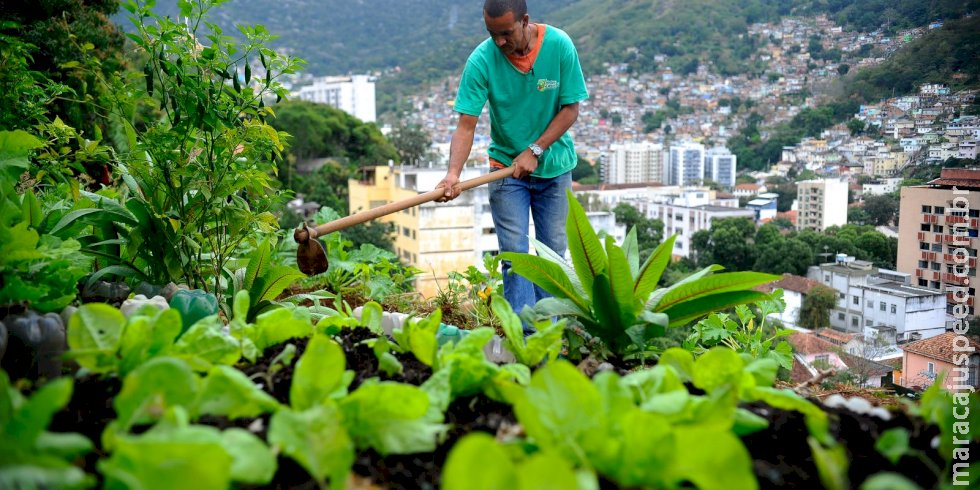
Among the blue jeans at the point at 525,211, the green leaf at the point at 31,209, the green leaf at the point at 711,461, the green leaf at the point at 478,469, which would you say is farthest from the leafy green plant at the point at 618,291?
the blue jeans at the point at 525,211

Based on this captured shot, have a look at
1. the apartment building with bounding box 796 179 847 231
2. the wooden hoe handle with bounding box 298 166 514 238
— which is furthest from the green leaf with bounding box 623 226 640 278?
the apartment building with bounding box 796 179 847 231

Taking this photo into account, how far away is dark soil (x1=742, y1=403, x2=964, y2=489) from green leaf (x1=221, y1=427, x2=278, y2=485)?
516mm

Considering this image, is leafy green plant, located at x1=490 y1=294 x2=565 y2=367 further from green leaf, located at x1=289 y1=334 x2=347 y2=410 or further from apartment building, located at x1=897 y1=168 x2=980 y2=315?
apartment building, located at x1=897 y1=168 x2=980 y2=315

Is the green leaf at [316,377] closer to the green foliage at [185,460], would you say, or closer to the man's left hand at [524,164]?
the green foliage at [185,460]

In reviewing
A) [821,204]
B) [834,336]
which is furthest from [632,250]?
[821,204]

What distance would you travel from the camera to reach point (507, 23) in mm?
2883

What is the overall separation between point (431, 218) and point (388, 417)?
23.3 meters

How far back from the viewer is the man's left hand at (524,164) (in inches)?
118

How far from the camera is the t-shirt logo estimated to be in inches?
121

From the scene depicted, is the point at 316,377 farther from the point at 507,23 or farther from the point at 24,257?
the point at 507,23

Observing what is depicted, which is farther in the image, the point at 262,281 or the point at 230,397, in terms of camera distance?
the point at 262,281

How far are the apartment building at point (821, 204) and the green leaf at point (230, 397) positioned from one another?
12617 mm

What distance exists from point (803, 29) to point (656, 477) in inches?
1010

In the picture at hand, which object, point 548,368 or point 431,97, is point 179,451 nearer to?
point 548,368
